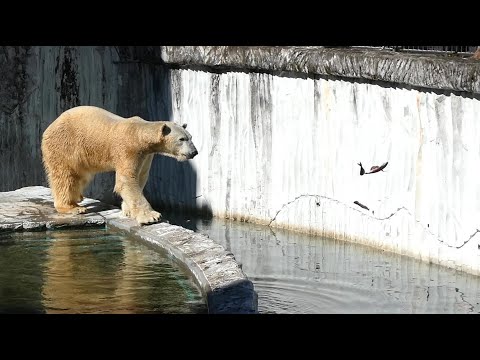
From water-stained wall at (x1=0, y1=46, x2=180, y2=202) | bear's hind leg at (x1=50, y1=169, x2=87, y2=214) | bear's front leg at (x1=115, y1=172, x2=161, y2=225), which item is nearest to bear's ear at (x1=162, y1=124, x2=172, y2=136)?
bear's front leg at (x1=115, y1=172, x2=161, y2=225)

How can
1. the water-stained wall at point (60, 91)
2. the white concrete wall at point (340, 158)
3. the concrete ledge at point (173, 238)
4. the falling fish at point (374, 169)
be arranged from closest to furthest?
the concrete ledge at point (173, 238)
the white concrete wall at point (340, 158)
the falling fish at point (374, 169)
the water-stained wall at point (60, 91)

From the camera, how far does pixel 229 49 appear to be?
33.7 feet

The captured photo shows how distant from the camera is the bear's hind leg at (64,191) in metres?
8.55

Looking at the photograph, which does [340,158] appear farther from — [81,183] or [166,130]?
[81,183]

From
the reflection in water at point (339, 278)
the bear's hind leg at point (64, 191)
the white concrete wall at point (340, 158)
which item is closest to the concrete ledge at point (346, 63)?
the white concrete wall at point (340, 158)

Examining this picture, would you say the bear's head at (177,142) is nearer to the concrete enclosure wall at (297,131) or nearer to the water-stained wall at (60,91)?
the concrete enclosure wall at (297,131)

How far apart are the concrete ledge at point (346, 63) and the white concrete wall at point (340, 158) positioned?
0.43ft

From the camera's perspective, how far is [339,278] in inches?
327

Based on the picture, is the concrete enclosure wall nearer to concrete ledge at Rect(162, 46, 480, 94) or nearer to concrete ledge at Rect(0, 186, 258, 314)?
concrete ledge at Rect(162, 46, 480, 94)

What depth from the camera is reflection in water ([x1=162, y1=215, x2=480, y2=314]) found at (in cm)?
748
